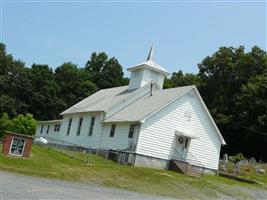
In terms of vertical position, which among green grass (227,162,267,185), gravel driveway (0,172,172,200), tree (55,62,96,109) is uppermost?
tree (55,62,96,109)

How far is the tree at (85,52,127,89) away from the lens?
287ft

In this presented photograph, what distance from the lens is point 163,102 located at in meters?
35.0

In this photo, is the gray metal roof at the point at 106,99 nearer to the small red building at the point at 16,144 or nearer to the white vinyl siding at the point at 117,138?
the white vinyl siding at the point at 117,138

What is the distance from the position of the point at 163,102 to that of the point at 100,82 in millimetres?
53460

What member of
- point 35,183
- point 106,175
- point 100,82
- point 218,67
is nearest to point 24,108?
point 100,82

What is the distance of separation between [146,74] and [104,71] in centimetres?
4737

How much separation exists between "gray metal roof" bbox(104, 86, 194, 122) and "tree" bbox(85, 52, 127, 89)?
154ft

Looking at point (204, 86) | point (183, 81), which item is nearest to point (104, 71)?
point (183, 81)

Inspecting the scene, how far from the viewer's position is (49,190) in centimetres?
1648

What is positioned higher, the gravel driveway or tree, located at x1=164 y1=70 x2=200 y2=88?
tree, located at x1=164 y1=70 x2=200 y2=88

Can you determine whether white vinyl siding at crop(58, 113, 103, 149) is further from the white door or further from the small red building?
the small red building

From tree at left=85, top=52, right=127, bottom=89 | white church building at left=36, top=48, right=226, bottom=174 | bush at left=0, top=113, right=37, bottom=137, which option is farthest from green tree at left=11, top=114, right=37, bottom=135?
tree at left=85, top=52, right=127, bottom=89

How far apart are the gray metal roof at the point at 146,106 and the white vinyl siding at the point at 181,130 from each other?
0.43m

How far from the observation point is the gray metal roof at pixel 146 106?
34250mm
